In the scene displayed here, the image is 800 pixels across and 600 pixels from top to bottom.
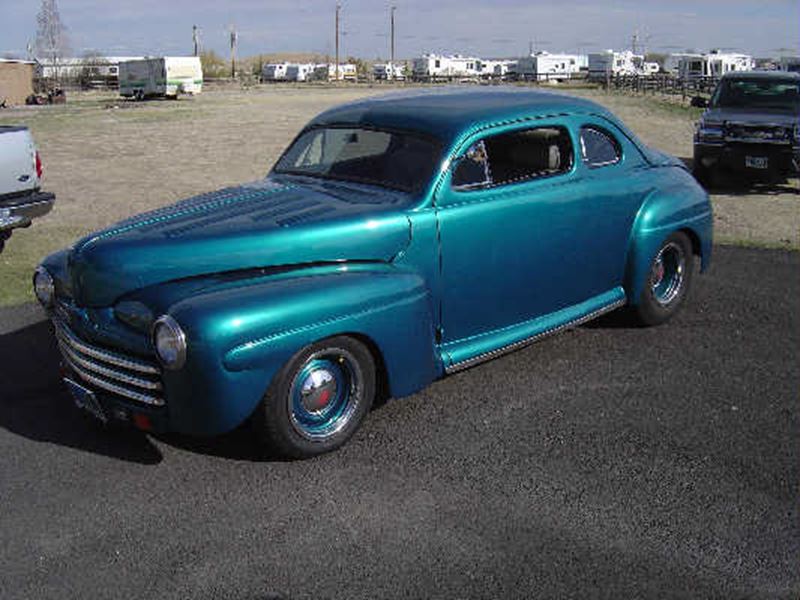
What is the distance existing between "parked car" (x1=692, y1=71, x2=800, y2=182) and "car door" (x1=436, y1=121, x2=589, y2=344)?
8.63 meters

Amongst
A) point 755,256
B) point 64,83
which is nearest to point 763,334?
point 755,256

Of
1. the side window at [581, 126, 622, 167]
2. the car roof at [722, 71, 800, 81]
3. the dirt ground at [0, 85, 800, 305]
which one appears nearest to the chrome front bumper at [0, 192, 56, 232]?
the dirt ground at [0, 85, 800, 305]

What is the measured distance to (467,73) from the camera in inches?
3479

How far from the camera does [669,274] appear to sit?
21.2ft

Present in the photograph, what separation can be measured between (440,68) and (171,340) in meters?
85.8

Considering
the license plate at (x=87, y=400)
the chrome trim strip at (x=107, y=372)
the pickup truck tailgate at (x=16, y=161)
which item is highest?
the pickup truck tailgate at (x=16, y=161)

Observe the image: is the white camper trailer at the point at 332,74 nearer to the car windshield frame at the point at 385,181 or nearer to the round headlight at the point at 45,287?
the car windshield frame at the point at 385,181

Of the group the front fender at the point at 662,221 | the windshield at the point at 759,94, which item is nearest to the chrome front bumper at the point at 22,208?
the front fender at the point at 662,221

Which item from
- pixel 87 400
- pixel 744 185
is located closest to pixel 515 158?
pixel 87 400

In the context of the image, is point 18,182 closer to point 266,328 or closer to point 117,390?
point 117,390

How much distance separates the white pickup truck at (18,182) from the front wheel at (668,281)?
5.89m

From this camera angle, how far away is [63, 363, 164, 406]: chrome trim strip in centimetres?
394

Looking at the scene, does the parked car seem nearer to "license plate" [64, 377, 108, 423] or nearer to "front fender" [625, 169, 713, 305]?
"front fender" [625, 169, 713, 305]

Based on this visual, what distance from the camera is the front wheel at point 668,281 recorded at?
6.14 metres
